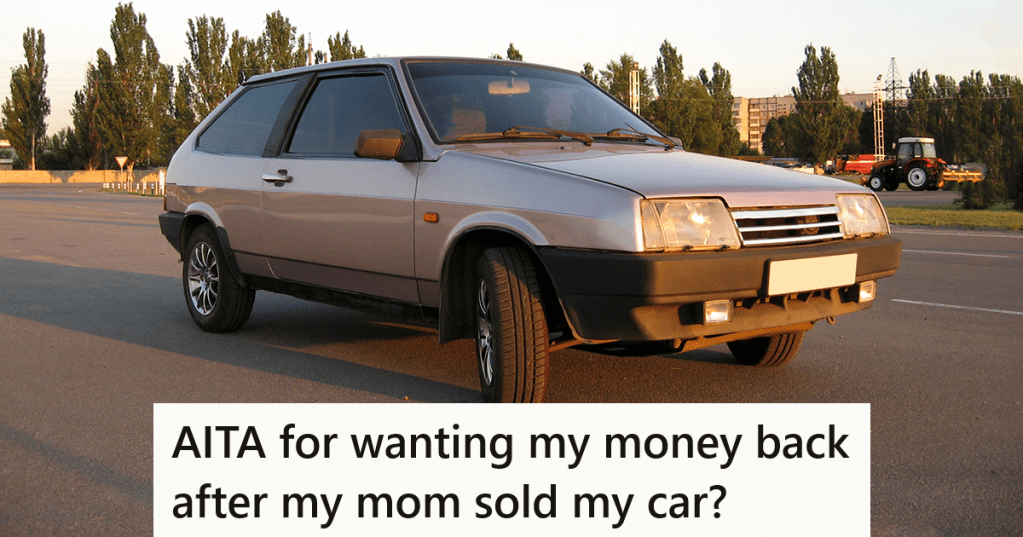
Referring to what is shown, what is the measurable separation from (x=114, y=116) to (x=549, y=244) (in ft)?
213

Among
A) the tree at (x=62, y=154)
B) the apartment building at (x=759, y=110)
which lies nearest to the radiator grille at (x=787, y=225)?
the tree at (x=62, y=154)

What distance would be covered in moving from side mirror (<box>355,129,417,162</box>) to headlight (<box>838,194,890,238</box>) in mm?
1982

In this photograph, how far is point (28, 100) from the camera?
7431 centimetres

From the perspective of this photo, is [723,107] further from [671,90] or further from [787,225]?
[787,225]

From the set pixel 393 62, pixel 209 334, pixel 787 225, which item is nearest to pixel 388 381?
pixel 393 62

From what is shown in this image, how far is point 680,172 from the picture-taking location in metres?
4.23

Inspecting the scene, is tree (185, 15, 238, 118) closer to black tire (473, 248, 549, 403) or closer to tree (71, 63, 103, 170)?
tree (71, 63, 103, 170)

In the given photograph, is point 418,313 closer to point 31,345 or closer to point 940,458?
point 940,458

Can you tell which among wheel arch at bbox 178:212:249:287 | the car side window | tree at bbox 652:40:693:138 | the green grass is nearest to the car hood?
the car side window

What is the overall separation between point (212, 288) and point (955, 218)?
17949 mm

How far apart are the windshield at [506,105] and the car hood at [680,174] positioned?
0.68ft

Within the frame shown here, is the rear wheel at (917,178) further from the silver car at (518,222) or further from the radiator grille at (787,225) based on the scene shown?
the radiator grille at (787,225)

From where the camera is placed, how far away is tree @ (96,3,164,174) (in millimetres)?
62188

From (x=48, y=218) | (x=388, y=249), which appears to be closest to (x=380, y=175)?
(x=388, y=249)
